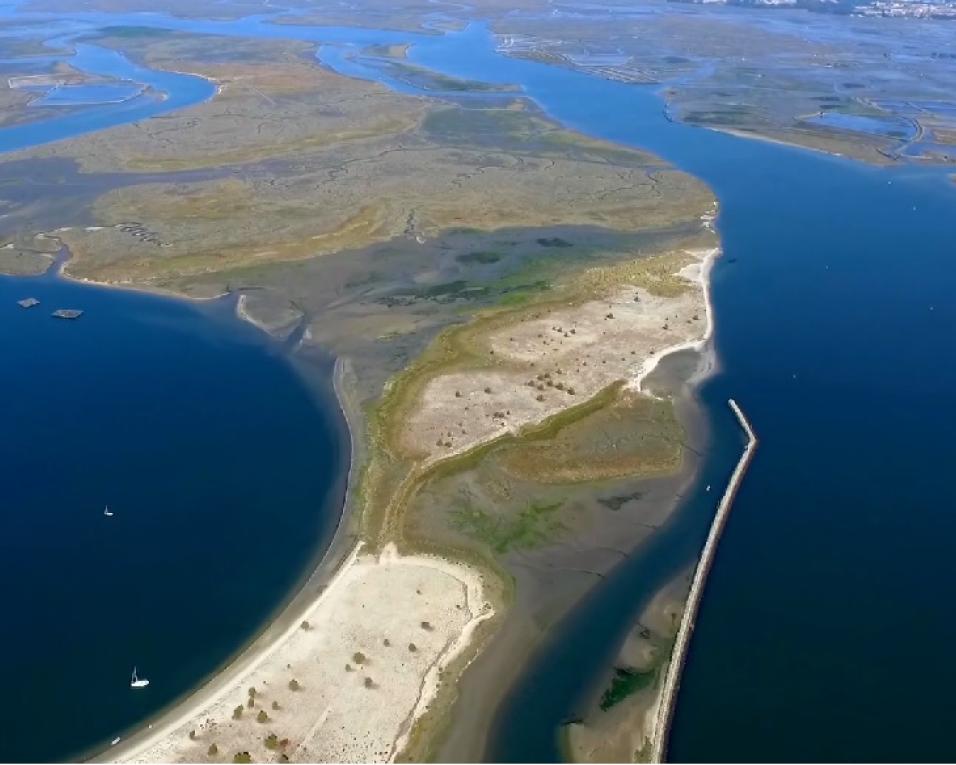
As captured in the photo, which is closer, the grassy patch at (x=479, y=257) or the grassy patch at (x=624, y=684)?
the grassy patch at (x=624, y=684)

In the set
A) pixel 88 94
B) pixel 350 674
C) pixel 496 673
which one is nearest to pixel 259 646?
pixel 350 674

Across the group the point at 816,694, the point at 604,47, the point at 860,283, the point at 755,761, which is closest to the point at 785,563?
the point at 816,694

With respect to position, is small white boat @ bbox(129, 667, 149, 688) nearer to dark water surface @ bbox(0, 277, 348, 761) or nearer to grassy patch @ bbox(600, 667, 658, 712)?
dark water surface @ bbox(0, 277, 348, 761)

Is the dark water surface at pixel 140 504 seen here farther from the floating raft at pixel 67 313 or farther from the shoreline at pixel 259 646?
the floating raft at pixel 67 313

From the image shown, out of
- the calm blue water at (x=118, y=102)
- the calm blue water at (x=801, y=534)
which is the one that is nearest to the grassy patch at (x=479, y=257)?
the calm blue water at (x=801, y=534)

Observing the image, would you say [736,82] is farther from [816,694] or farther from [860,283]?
[816,694]

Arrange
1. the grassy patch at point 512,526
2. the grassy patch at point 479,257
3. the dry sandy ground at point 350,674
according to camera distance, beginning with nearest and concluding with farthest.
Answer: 1. the dry sandy ground at point 350,674
2. the grassy patch at point 512,526
3. the grassy patch at point 479,257
